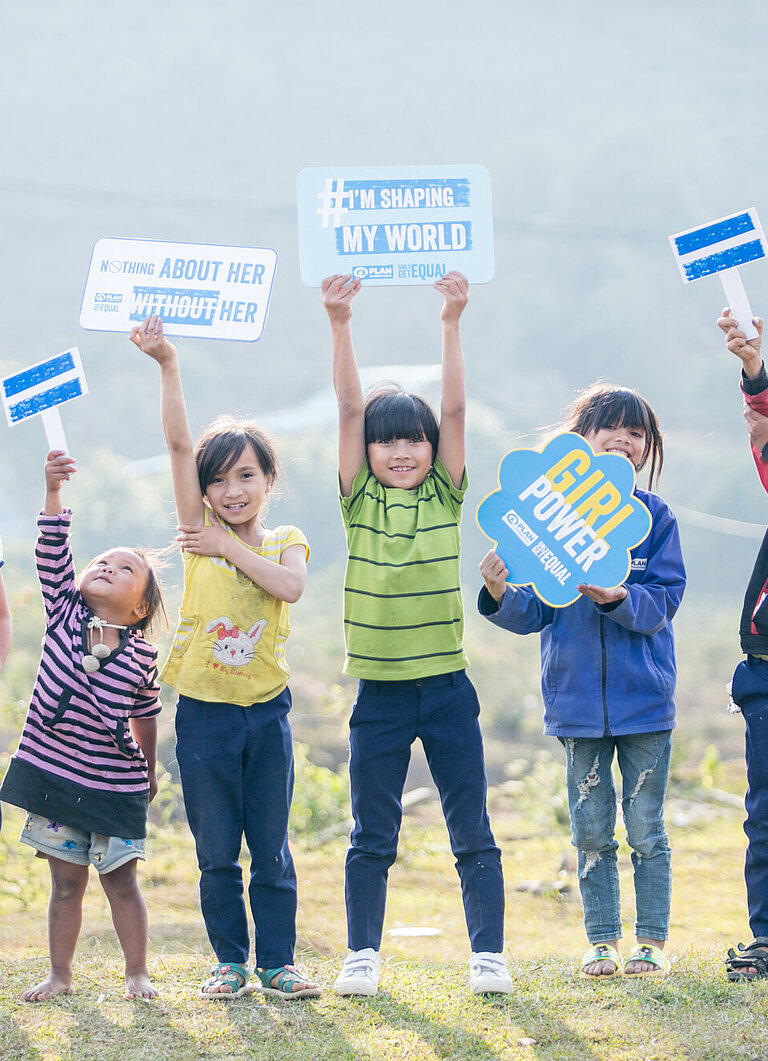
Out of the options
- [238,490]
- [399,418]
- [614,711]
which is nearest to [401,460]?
[399,418]

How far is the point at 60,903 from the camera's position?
2391mm

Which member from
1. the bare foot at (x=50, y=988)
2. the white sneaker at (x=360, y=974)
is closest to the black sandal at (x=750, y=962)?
the white sneaker at (x=360, y=974)

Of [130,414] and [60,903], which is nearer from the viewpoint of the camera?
[60,903]

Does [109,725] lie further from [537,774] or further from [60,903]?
[537,774]

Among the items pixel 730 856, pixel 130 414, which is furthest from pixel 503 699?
pixel 130 414

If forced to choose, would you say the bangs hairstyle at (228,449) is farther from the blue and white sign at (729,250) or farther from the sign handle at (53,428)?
the blue and white sign at (729,250)

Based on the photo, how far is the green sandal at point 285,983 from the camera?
233cm

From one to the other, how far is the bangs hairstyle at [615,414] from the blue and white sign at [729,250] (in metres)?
0.32

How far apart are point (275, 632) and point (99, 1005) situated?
877 mm

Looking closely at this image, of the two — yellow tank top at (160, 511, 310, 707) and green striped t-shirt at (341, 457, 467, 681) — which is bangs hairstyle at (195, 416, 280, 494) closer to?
yellow tank top at (160, 511, 310, 707)

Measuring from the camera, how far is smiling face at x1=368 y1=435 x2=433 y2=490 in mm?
2521

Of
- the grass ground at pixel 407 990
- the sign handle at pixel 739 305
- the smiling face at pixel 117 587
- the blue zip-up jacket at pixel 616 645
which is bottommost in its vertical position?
the grass ground at pixel 407 990

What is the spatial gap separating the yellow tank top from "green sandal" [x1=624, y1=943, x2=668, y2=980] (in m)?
0.99

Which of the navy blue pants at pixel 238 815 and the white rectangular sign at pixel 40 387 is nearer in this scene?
the navy blue pants at pixel 238 815
